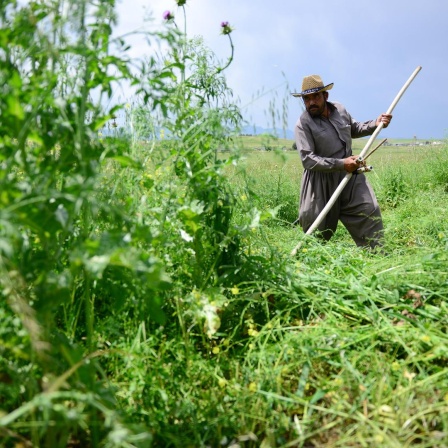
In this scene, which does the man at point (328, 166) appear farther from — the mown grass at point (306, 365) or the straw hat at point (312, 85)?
the mown grass at point (306, 365)

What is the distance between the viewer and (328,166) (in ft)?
15.8

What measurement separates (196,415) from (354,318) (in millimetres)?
901

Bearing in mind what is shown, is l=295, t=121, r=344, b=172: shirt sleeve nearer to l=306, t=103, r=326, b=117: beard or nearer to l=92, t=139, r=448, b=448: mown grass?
l=306, t=103, r=326, b=117: beard

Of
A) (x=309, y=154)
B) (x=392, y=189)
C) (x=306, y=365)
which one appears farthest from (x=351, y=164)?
(x=392, y=189)

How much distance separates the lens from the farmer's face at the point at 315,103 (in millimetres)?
4973

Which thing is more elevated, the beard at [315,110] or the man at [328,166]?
the beard at [315,110]

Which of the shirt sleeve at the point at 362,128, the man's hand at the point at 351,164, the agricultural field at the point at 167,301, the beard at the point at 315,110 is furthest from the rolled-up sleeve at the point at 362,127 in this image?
the agricultural field at the point at 167,301

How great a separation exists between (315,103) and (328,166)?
2.00 ft

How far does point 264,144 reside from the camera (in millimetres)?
2350

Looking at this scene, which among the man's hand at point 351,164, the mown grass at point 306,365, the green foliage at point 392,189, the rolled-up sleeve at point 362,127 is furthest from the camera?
the green foliage at point 392,189

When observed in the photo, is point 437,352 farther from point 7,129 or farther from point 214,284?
point 7,129

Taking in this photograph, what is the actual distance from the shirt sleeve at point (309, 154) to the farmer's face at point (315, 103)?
157mm

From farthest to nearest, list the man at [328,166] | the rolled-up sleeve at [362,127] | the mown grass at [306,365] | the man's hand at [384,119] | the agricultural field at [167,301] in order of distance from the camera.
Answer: the rolled-up sleeve at [362,127] → the man's hand at [384,119] → the man at [328,166] → the mown grass at [306,365] → the agricultural field at [167,301]

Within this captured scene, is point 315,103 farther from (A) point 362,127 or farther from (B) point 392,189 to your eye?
(B) point 392,189
